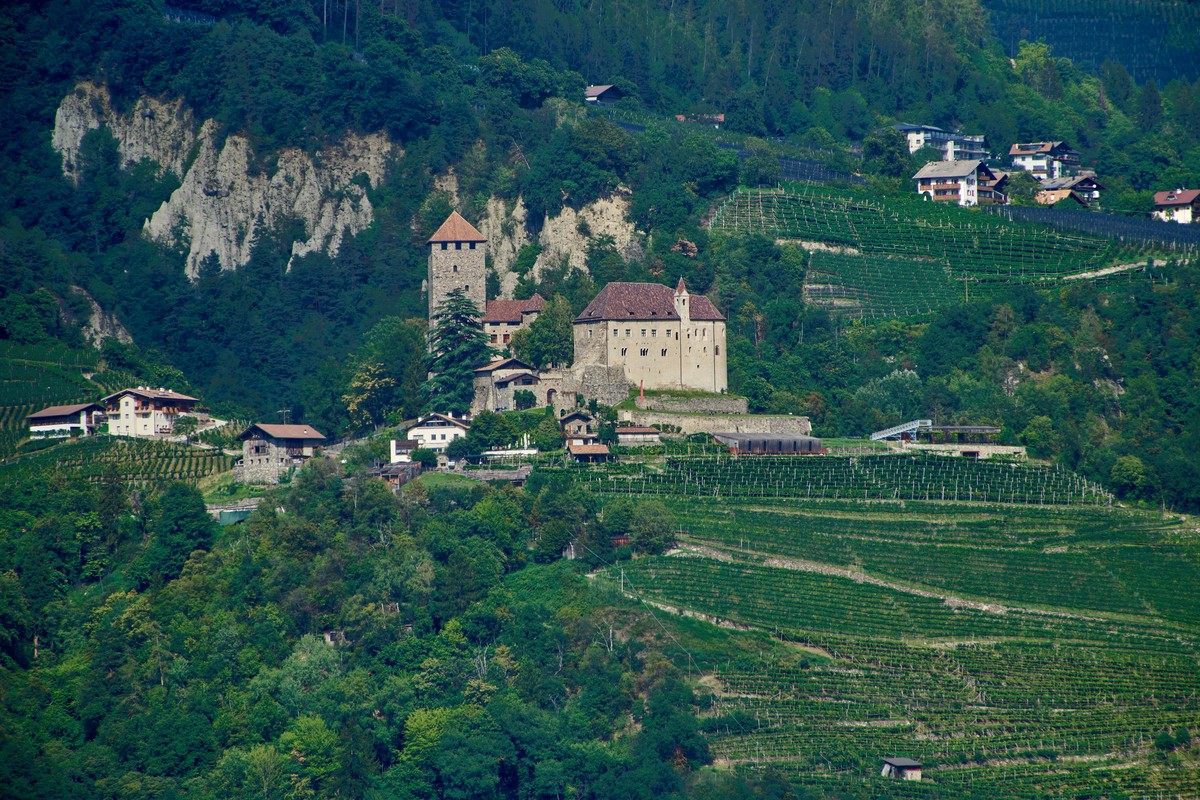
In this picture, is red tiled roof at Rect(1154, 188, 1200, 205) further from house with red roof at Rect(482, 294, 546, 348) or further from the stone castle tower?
the stone castle tower

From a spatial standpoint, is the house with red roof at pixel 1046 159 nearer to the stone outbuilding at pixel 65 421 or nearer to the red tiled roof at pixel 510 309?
the red tiled roof at pixel 510 309

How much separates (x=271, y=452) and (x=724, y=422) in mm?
18709

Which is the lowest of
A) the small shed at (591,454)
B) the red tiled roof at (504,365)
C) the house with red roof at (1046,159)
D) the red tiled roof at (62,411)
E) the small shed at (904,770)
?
the small shed at (904,770)

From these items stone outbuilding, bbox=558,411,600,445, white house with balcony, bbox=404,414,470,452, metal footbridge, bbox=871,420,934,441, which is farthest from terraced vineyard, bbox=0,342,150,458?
metal footbridge, bbox=871,420,934,441

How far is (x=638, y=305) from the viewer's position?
277ft

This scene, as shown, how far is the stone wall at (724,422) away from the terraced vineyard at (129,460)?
17.3 m

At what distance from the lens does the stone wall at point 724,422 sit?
8088 centimetres

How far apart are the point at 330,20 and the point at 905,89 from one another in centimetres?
3923

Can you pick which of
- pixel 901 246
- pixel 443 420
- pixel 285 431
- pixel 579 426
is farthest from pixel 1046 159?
pixel 285 431

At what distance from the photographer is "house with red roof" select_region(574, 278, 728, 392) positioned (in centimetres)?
Result: 8362

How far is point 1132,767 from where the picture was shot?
60.3 meters

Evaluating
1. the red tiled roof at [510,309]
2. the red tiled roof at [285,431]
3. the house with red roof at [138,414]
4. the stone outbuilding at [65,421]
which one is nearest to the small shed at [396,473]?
the red tiled roof at [285,431]

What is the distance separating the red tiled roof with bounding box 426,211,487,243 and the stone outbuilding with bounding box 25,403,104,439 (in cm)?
1681

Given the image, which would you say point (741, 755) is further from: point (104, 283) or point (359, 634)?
point (104, 283)
